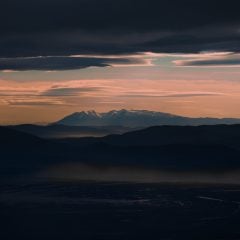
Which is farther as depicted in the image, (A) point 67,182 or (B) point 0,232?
(A) point 67,182

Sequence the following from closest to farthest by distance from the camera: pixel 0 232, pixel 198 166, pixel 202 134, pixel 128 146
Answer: pixel 0 232
pixel 198 166
pixel 128 146
pixel 202 134

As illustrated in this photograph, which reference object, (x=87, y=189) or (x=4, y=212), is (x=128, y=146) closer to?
(x=87, y=189)

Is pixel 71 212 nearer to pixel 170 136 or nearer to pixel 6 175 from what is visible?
pixel 6 175

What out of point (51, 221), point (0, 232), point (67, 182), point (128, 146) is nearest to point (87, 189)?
point (67, 182)

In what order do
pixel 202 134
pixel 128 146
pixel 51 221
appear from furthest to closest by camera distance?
pixel 202 134 → pixel 128 146 → pixel 51 221

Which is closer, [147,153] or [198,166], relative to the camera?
[198,166]

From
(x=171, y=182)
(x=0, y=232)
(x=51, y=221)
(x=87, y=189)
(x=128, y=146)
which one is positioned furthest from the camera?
(x=128, y=146)

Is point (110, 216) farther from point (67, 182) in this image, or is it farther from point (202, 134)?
point (202, 134)

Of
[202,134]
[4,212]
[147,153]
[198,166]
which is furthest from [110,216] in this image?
[202,134]

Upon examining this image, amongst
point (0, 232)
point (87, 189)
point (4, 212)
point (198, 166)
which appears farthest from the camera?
point (198, 166)
